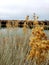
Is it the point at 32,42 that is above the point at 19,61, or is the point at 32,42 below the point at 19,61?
above

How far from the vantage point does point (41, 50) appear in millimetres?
3898

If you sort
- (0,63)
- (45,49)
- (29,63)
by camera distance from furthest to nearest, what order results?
(0,63) < (29,63) < (45,49)

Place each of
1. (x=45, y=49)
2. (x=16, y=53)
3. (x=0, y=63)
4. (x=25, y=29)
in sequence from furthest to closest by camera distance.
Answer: (x=25, y=29), (x=16, y=53), (x=0, y=63), (x=45, y=49)

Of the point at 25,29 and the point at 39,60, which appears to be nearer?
the point at 39,60

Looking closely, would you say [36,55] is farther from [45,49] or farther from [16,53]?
[16,53]

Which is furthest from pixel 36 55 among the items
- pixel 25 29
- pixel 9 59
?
pixel 25 29

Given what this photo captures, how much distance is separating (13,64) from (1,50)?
0.91 m

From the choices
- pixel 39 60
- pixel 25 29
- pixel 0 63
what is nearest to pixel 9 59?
pixel 0 63

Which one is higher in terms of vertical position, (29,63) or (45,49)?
(45,49)

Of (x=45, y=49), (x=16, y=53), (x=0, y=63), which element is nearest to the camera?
(x=45, y=49)

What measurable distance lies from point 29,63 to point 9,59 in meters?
0.50

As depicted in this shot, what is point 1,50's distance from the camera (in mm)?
5512

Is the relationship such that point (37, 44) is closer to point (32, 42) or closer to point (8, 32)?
point (32, 42)

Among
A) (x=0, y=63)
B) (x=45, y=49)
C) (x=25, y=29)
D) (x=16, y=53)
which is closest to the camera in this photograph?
(x=45, y=49)
